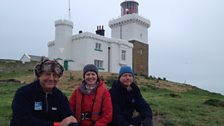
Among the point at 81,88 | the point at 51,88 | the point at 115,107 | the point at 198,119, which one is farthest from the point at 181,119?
the point at 51,88

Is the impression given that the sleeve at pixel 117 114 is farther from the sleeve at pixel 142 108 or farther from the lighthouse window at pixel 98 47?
the lighthouse window at pixel 98 47

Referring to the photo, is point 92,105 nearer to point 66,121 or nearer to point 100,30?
point 66,121

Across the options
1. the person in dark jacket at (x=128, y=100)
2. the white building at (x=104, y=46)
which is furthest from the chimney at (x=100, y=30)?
the person in dark jacket at (x=128, y=100)

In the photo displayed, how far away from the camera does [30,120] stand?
3895 millimetres

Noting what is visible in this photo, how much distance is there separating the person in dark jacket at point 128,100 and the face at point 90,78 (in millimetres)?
589

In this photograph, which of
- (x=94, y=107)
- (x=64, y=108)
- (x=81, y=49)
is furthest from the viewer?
(x=81, y=49)

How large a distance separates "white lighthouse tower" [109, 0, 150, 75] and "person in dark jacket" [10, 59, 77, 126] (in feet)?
107

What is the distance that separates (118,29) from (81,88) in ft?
111

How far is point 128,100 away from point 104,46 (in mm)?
28112

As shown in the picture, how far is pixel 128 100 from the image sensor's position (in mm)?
5754

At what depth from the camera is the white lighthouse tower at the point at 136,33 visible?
122 feet

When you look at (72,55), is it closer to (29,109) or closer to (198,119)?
(198,119)

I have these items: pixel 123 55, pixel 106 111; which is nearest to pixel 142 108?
pixel 106 111

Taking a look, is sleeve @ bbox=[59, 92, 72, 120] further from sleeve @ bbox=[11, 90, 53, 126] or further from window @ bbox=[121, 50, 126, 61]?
window @ bbox=[121, 50, 126, 61]
